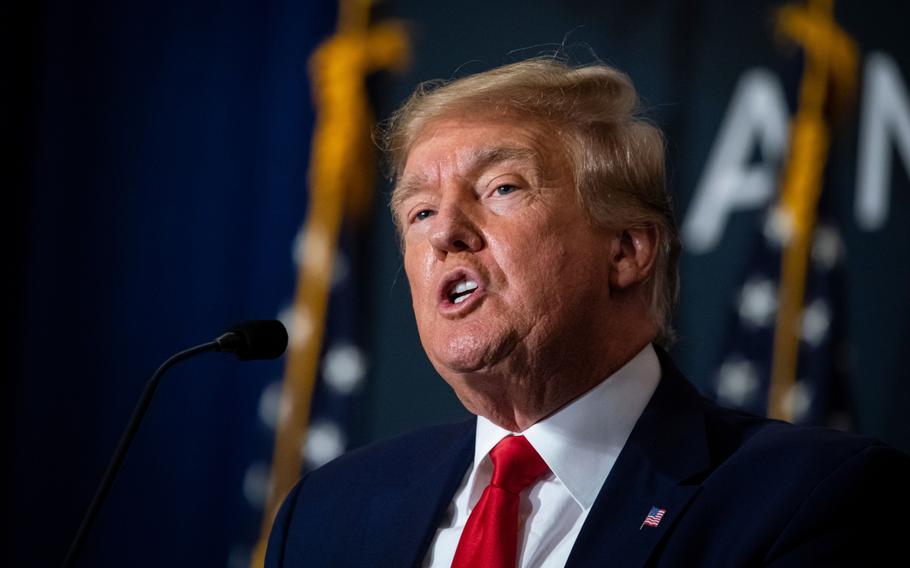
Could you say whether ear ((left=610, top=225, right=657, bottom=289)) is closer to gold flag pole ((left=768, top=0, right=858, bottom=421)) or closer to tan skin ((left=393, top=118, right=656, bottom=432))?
tan skin ((left=393, top=118, right=656, bottom=432))

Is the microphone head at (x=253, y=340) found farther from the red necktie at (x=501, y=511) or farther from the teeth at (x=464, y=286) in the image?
the red necktie at (x=501, y=511)

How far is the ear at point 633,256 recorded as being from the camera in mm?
2055

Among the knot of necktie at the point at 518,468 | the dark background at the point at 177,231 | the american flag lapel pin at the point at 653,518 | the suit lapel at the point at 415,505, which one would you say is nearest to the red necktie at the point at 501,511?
the knot of necktie at the point at 518,468

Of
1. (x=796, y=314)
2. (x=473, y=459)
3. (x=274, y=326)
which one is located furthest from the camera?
(x=796, y=314)

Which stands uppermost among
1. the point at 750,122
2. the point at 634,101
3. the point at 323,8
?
the point at 323,8

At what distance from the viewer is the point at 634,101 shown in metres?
2.17

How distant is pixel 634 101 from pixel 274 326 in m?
0.89

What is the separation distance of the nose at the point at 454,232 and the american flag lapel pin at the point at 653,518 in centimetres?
56

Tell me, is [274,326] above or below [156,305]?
above

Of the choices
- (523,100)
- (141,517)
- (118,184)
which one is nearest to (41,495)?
(141,517)

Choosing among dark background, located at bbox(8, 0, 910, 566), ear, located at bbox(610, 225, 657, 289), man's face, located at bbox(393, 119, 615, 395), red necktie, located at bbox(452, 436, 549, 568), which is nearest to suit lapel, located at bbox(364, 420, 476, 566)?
red necktie, located at bbox(452, 436, 549, 568)

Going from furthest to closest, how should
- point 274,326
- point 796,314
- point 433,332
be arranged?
1. point 796,314
2. point 433,332
3. point 274,326

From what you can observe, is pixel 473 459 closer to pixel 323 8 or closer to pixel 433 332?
pixel 433 332

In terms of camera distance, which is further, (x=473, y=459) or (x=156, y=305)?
(x=156, y=305)
